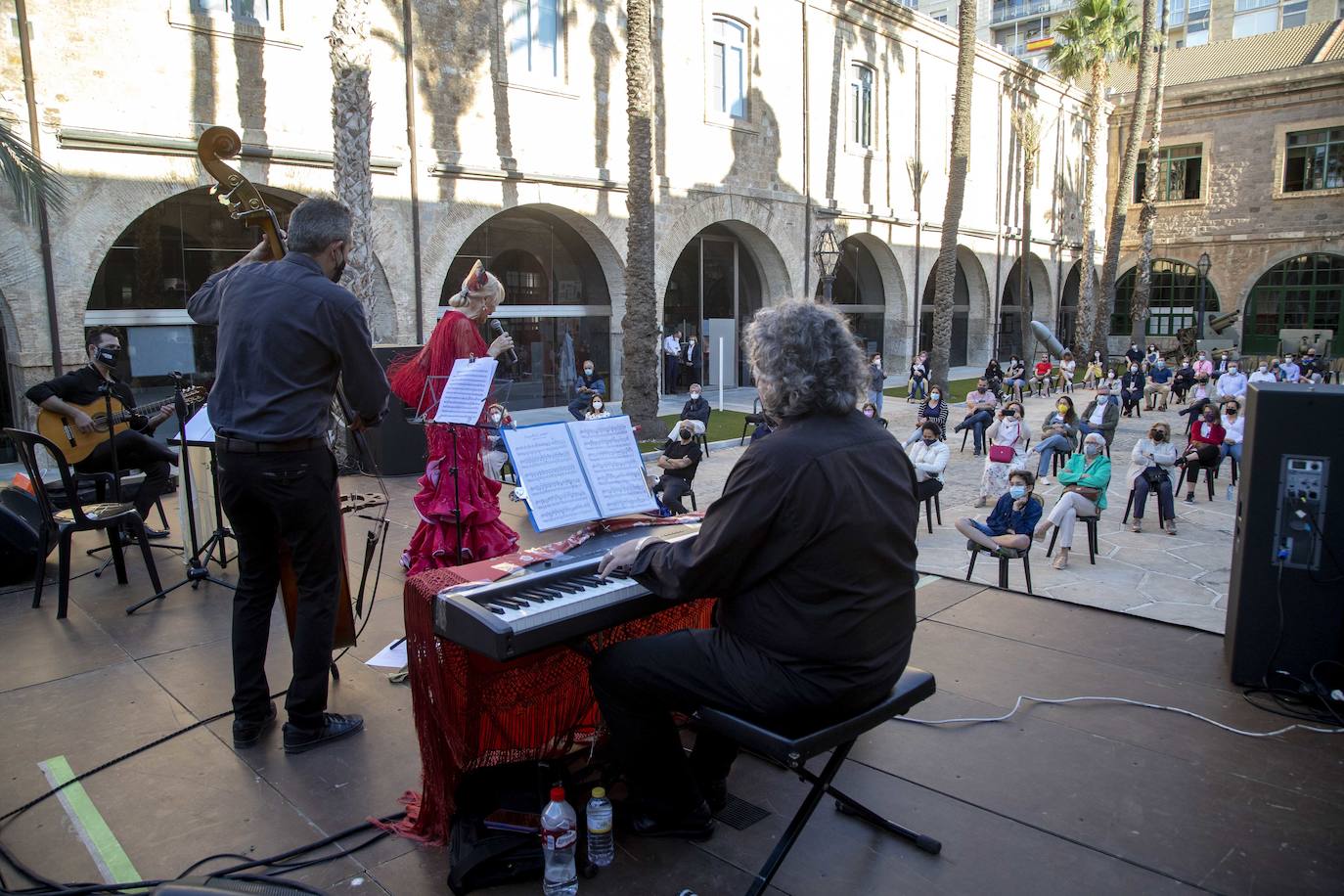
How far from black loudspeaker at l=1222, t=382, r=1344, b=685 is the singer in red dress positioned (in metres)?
3.43

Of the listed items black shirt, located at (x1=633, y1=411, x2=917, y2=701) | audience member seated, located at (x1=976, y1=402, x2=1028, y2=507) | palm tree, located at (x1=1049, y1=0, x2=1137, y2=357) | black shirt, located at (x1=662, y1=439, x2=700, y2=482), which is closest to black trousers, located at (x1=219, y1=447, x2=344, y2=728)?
black shirt, located at (x1=633, y1=411, x2=917, y2=701)

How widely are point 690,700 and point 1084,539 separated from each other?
7.97 meters

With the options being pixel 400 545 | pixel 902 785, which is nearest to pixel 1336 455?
pixel 902 785

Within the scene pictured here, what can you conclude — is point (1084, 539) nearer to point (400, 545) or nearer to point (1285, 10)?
point (400, 545)

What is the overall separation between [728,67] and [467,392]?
17231 millimetres

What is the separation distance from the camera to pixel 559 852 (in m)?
2.55

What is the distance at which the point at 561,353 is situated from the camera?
17953 mm

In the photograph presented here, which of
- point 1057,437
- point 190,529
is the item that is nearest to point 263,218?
point 190,529

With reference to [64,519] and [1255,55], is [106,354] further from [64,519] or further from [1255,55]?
[1255,55]

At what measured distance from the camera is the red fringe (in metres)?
2.83

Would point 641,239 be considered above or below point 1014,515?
above

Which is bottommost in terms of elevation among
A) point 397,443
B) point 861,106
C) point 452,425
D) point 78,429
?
point 397,443

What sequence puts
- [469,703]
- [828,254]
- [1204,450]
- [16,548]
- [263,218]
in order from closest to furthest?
1. [469,703]
2. [263,218]
3. [16,548]
4. [1204,450]
5. [828,254]

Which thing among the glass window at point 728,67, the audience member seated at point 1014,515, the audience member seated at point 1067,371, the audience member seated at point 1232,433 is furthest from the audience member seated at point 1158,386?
the audience member seated at point 1014,515
